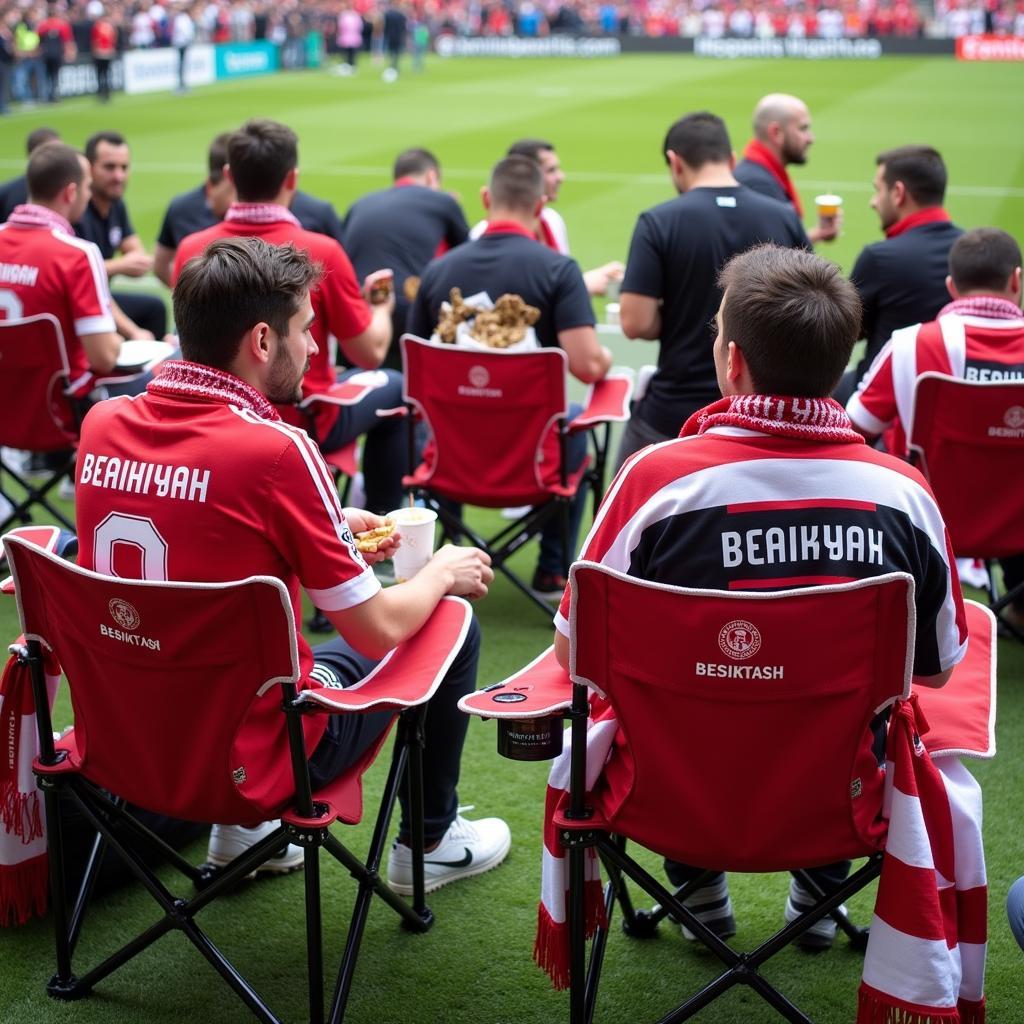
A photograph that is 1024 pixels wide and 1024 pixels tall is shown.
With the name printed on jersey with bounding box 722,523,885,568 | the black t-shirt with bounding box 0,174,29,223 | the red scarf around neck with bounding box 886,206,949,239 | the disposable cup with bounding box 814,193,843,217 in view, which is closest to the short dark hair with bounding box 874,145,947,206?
the red scarf around neck with bounding box 886,206,949,239

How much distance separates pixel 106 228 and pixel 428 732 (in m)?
5.31

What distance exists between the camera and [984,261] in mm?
4613

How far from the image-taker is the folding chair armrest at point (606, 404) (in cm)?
520

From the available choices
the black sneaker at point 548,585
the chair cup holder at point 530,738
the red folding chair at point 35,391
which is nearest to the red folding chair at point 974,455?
the black sneaker at point 548,585

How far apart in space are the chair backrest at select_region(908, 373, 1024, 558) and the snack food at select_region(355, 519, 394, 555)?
1982 millimetres

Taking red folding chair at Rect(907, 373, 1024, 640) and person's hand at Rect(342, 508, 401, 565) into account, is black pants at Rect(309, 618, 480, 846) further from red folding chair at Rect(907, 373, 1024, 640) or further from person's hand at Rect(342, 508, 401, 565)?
red folding chair at Rect(907, 373, 1024, 640)

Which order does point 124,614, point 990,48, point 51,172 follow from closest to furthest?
point 124,614
point 51,172
point 990,48

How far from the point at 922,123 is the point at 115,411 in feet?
70.3

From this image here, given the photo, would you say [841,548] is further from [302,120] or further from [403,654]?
[302,120]

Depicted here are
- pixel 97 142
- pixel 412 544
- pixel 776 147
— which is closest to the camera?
pixel 412 544

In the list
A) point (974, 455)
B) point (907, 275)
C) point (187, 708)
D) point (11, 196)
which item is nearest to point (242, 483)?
point (187, 708)

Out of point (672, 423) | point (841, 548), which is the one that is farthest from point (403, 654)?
point (672, 423)

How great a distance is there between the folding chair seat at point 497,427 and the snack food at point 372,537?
169cm

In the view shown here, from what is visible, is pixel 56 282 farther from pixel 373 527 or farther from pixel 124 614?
pixel 124 614
